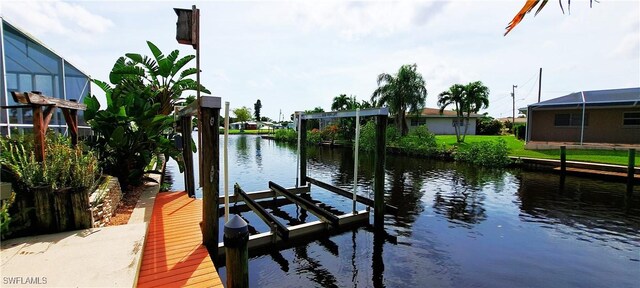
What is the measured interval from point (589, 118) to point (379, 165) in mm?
23234

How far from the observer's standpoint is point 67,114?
21.8ft

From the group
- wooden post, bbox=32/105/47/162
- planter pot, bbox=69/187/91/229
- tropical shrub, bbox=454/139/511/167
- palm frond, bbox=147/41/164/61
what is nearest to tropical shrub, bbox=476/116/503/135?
tropical shrub, bbox=454/139/511/167

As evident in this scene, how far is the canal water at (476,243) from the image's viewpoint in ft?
19.3

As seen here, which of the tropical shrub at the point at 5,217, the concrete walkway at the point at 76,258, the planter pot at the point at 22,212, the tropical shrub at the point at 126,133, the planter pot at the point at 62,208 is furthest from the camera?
the tropical shrub at the point at 126,133

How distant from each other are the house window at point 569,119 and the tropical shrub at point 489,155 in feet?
24.8

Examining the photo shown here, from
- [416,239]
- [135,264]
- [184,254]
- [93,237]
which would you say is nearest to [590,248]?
[416,239]

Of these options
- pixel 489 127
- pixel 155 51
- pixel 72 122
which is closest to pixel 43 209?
pixel 72 122

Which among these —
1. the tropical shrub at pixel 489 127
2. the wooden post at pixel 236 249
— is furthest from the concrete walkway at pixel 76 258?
the tropical shrub at pixel 489 127

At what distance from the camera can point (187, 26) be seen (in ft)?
18.3

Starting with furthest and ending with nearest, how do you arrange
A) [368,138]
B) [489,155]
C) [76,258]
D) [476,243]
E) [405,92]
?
[405,92] → [368,138] → [489,155] → [476,243] → [76,258]

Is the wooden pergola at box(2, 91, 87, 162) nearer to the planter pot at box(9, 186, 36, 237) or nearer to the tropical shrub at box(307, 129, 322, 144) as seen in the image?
the planter pot at box(9, 186, 36, 237)

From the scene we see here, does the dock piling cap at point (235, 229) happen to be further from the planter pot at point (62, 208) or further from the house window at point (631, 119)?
the house window at point (631, 119)

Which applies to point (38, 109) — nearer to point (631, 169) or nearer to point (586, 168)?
point (631, 169)

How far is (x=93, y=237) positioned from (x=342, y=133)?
30537mm
